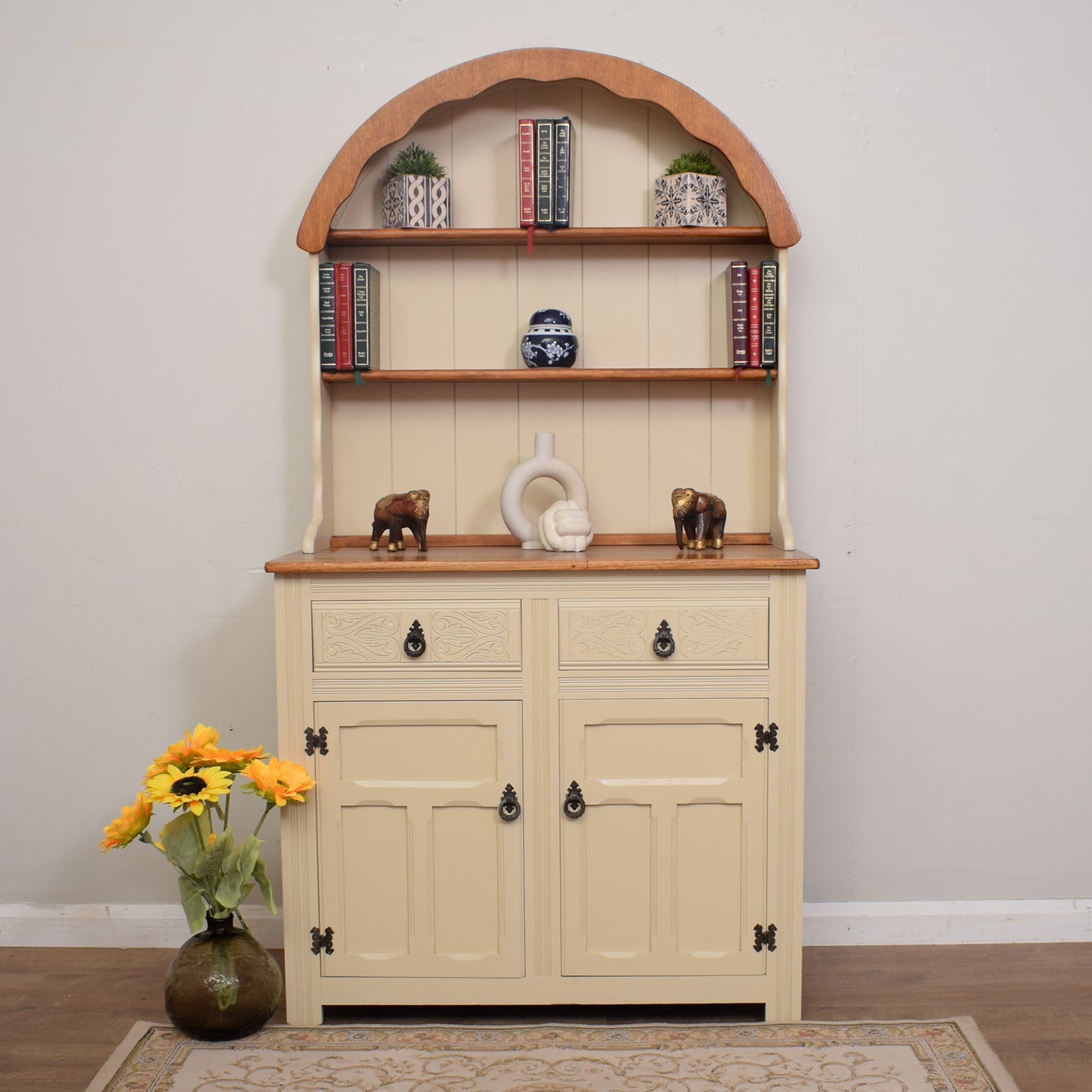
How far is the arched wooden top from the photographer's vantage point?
2.29 m

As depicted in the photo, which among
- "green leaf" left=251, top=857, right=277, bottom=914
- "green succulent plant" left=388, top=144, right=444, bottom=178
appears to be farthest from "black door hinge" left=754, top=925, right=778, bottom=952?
"green succulent plant" left=388, top=144, right=444, bottom=178

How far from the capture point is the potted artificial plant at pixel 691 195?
2346 millimetres

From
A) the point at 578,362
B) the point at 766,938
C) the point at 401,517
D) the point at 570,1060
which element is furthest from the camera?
the point at 578,362

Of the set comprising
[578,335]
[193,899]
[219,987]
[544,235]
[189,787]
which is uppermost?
[544,235]

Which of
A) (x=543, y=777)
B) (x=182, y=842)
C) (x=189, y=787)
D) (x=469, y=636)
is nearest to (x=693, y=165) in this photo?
(x=469, y=636)

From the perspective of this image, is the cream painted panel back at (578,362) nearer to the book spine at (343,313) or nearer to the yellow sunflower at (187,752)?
the book spine at (343,313)

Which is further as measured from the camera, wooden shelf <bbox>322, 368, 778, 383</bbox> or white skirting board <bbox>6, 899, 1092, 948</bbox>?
white skirting board <bbox>6, 899, 1092, 948</bbox>

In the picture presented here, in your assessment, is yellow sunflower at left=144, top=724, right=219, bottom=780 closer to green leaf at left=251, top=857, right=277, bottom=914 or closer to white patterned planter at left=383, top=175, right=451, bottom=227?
green leaf at left=251, top=857, right=277, bottom=914

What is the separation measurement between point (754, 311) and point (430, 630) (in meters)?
1.05

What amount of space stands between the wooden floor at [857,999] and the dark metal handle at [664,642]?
84 centimetres

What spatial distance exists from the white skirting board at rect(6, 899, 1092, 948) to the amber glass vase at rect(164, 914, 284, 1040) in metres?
0.46

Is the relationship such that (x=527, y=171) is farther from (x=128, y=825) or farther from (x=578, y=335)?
(x=128, y=825)

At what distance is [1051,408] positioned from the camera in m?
2.56

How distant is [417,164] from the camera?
2.38m
